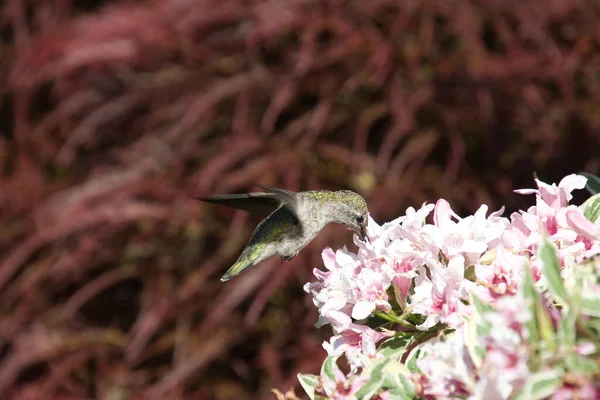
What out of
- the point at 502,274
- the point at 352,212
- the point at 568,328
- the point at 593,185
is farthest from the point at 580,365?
the point at 352,212

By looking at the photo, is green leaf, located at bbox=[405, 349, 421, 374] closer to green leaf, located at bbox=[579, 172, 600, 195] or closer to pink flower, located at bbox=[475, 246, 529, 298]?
pink flower, located at bbox=[475, 246, 529, 298]

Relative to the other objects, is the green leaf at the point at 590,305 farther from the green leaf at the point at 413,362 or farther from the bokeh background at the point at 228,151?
the bokeh background at the point at 228,151

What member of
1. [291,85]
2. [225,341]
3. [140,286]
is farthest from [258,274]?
[291,85]

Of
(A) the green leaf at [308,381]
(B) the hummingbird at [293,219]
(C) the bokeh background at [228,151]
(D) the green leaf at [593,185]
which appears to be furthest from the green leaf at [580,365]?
(C) the bokeh background at [228,151]

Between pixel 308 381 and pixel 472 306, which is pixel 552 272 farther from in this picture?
pixel 308 381

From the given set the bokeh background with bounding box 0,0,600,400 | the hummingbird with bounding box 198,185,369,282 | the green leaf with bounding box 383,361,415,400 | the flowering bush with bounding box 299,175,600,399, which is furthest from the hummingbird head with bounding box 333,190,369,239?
the bokeh background with bounding box 0,0,600,400

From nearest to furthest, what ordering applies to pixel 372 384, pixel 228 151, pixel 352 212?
1. pixel 372 384
2. pixel 352 212
3. pixel 228 151

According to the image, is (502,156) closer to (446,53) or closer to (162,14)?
(446,53)
